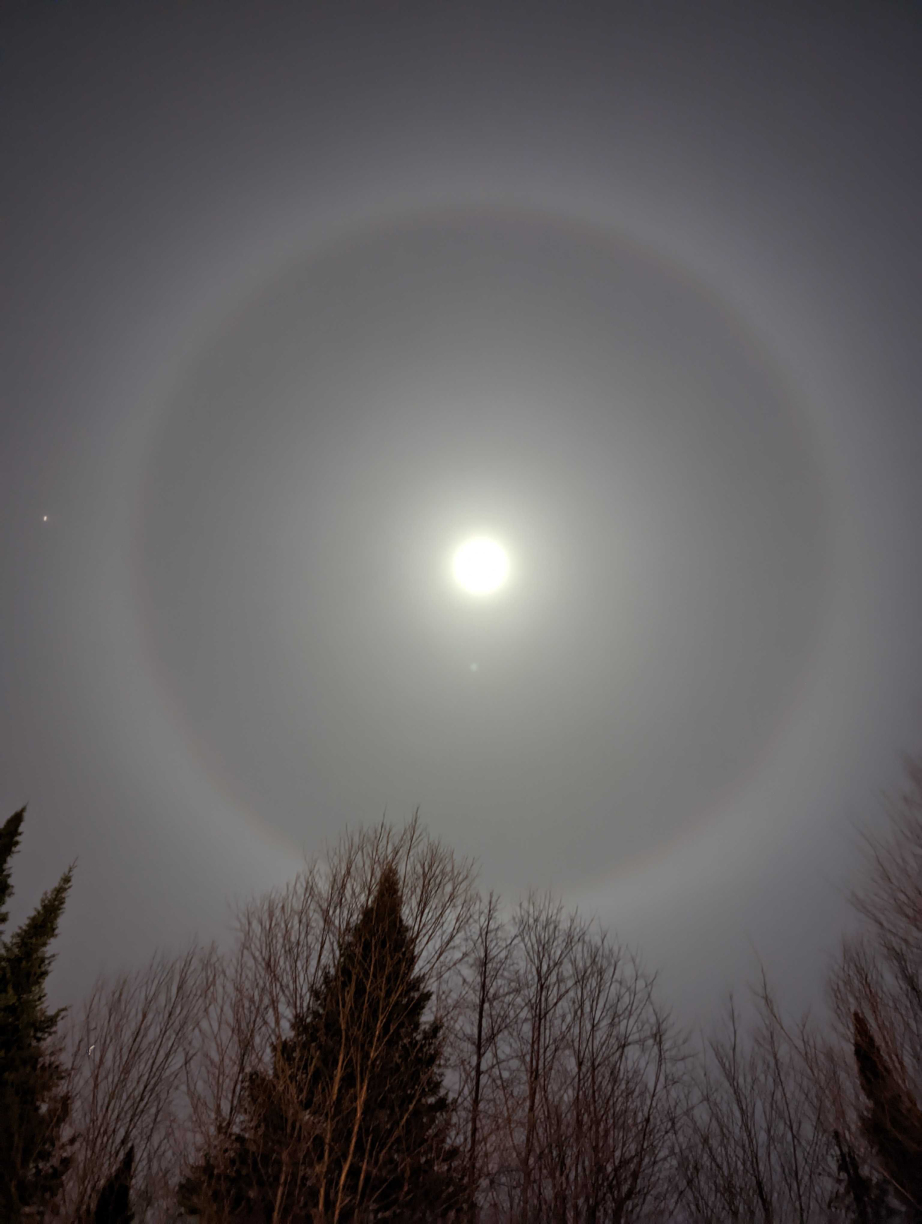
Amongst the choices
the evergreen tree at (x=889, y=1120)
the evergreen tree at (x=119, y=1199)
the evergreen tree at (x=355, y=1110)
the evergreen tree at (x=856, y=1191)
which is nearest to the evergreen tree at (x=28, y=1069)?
the evergreen tree at (x=119, y=1199)

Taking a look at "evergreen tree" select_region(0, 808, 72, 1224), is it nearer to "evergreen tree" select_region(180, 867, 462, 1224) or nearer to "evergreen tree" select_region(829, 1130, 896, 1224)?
A: "evergreen tree" select_region(180, 867, 462, 1224)

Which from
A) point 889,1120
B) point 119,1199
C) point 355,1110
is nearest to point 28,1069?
point 119,1199

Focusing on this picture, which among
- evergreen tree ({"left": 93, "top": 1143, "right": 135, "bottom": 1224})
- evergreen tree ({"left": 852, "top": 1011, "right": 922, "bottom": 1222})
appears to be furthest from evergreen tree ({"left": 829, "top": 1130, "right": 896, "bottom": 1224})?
evergreen tree ({"left": 93, "top": 1143, "right": 135, "bottom": 1224})

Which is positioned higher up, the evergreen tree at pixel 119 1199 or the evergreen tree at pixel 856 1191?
the evergreen tree at pixel 856 1191

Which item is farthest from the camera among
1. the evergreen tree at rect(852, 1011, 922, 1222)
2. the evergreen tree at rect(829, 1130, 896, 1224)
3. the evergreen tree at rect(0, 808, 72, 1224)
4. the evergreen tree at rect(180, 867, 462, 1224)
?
the evergreen tree at rect(829, 1130, 896, 1224)

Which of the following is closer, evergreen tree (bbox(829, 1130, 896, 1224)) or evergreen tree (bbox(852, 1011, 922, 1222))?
evergreen tree (bbox(852, 1011, 922, 1222))

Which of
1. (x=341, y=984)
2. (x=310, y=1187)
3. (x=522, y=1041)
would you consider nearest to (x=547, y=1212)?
(x=522, y=1041)

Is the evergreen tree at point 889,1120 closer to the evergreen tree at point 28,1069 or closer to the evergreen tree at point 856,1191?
the evergreen tree at point 856,1191
